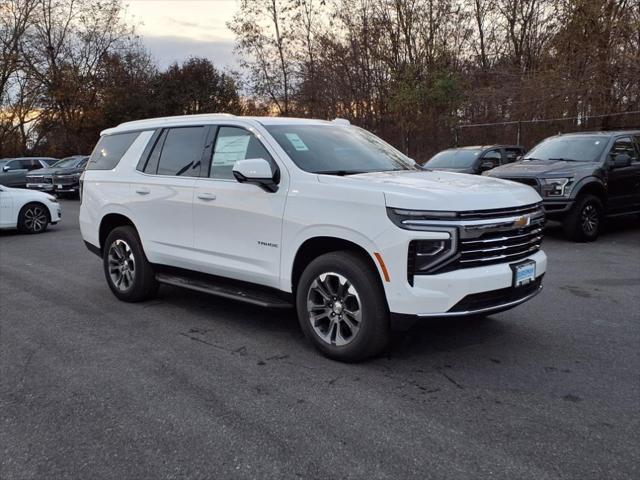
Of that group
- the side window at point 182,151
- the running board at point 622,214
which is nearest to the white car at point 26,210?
the side window at point 182,151

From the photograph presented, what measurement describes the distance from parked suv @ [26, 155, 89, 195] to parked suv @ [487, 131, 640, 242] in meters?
16.5

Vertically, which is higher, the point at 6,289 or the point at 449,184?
the point at 449,184

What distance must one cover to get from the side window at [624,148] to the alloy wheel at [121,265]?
27.5ft

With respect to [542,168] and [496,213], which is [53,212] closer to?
[542,168]

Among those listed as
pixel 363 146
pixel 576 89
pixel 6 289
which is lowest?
pixel 6 289

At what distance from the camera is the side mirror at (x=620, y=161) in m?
10.2

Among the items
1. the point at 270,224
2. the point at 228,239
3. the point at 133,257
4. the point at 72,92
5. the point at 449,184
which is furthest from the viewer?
the point at 72,92

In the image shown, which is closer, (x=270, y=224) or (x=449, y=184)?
(x=449, y=184)

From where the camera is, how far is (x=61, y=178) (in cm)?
2164

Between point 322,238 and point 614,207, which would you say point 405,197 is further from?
point 614,207

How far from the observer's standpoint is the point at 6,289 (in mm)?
7121

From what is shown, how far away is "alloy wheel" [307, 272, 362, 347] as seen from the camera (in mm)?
4254

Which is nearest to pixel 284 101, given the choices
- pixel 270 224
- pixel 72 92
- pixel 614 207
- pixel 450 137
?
pixel 450 137

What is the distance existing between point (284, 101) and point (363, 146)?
25404 millimetres
